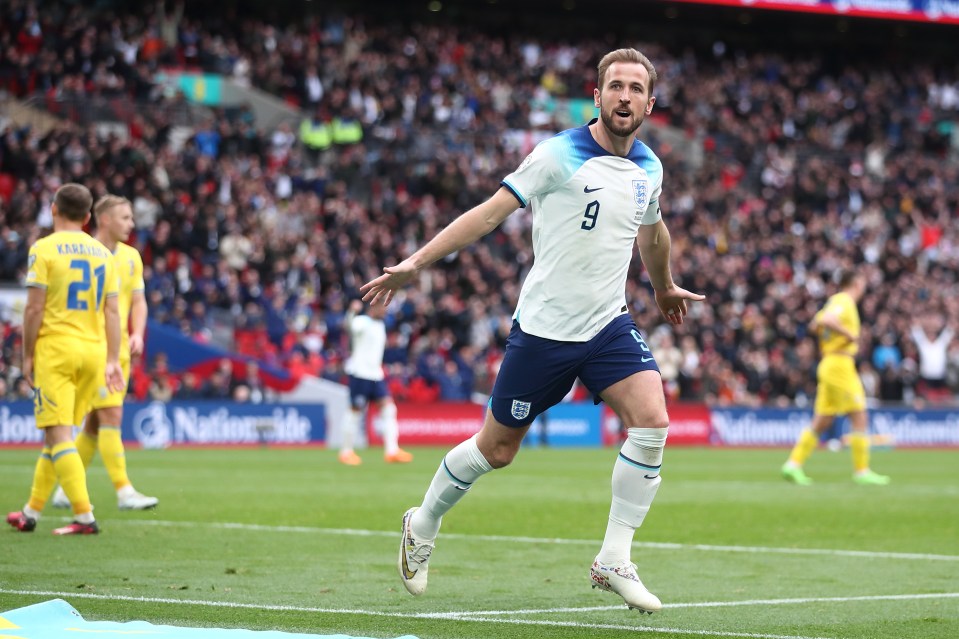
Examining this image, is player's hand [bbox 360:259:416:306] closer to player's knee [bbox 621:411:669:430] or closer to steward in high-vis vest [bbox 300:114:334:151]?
player's knee [bbox 621:411:669:430]

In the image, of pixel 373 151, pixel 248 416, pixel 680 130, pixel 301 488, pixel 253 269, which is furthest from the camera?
pixel 680 130

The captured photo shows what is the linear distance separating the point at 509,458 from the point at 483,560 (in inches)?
95.8

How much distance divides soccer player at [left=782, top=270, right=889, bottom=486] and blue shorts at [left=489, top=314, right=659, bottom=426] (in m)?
10.8

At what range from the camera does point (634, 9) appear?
42.9 m

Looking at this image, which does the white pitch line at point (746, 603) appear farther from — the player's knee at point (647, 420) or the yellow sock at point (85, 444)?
the yellow sock at point (85, 444)

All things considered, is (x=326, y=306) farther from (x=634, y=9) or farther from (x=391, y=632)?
(x=391, y=632)

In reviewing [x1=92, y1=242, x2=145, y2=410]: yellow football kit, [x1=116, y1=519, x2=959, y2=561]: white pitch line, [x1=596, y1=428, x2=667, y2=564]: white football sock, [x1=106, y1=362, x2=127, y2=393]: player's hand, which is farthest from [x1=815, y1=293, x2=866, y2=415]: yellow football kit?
[x1=596, y1=428, x2=667, y2=564]: white football sock

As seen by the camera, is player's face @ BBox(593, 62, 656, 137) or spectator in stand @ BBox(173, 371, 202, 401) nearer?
player's face @ BBox(593, 62, 656, 137)

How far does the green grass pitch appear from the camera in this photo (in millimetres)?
6883

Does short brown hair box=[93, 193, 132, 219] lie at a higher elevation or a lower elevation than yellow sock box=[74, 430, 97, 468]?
higher

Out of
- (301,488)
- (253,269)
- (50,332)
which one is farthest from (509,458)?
(253,269)

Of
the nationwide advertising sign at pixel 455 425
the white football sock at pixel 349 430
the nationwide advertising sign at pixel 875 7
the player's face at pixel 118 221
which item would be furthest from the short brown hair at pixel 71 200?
the nationwide advertising sign at pixel 875 7

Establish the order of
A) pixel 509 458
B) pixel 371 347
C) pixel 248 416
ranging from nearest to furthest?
1. pixel 509 458
2. pixel 371 347
3. pixel 248 416

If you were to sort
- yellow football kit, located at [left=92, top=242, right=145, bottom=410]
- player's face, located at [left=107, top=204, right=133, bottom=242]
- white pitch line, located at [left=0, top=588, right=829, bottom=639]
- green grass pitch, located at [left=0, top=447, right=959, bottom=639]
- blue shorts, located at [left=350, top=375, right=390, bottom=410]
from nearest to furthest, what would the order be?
white pitch line, located at [left=0, top=588, right=829, bottom=639] → green grass pitch, located at [left=0, top=447, right=959, bottom=639] → player's face, located at [left=107, top=204, right=133, bottom=242] → yellow football kit, located at [left=92, top=242, right=145, bottom=410] → blue shorts, located at [left=350, top=375, right=390, bottom=410]
